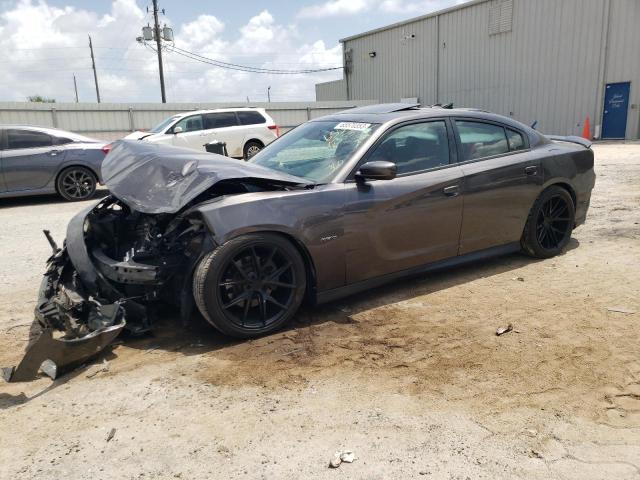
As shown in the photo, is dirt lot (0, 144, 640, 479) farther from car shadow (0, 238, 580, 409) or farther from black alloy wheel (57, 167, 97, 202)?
black alloy wheel (57, 167, 97, 202)

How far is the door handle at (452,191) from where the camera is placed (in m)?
4.31

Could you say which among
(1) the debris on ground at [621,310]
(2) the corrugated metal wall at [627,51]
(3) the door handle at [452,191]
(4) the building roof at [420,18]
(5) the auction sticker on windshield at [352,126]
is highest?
(4) the building roof at [420,18]

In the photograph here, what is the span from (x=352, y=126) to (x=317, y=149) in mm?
361

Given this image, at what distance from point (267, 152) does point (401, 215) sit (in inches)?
58.5

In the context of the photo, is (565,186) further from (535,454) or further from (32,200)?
(32,200)

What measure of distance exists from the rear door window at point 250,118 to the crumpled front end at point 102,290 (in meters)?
11.3

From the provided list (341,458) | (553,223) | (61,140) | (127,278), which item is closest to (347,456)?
(341,458)

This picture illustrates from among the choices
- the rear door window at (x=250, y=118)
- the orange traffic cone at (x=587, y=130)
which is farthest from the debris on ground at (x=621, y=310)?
the orange traffic cone at (x=587, y=130)

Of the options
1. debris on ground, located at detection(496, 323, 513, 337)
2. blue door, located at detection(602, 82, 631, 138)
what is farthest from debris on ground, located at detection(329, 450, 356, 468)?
blue door, located at detection(602, 82, 631, 138)

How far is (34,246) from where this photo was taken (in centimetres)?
663

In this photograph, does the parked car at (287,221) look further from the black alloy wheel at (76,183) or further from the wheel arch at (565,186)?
the black alloy wheel at (76,183)

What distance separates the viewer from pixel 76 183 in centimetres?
1019

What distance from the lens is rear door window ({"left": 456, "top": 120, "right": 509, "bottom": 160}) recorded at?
4613mm

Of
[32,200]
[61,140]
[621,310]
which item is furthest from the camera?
[32,200]
